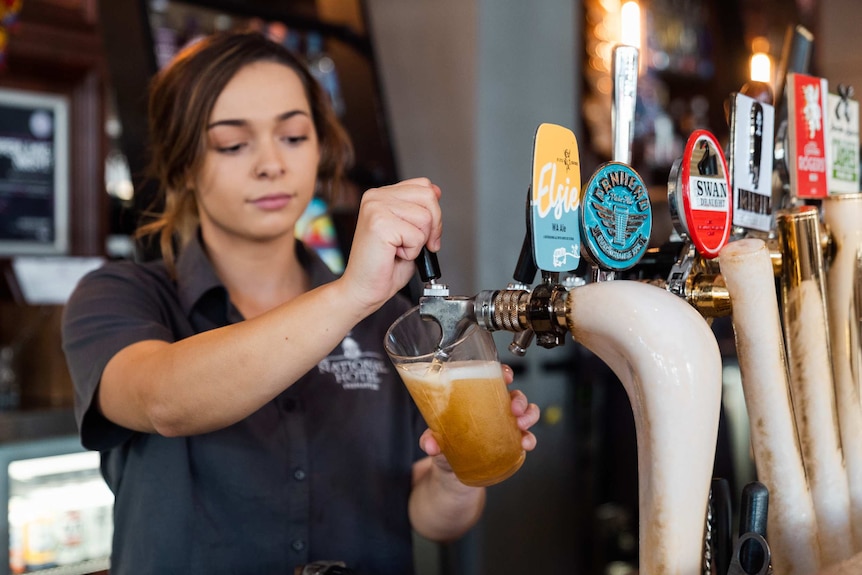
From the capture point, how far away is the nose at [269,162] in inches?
52.6

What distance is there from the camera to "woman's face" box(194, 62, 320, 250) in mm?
1351

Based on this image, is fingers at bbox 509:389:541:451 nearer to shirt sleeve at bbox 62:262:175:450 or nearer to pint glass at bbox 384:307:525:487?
pint glass at bbox 384:307:525:487

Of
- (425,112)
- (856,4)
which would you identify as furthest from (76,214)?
(856,4)

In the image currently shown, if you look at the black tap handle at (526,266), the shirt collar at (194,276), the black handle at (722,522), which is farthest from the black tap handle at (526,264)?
the shirt collar at (194,276)

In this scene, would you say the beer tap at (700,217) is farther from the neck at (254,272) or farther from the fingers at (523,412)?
the neck at (254,272)

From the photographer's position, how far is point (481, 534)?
2.99 metres

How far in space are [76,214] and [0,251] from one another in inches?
12.7

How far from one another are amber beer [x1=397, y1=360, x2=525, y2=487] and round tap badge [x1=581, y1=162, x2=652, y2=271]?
164 millimetres

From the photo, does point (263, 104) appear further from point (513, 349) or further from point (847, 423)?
point (847, 423)

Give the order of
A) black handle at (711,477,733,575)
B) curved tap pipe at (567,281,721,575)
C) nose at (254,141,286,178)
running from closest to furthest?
curved tap pipe at (567,281,721,575)
black handle at (711,477,733,575)
nose at (254,141,286,178)

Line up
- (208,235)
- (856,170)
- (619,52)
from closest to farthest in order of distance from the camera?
(619,52) → (856,170) → (208,235)

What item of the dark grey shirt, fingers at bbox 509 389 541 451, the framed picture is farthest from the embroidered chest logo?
the framed picture

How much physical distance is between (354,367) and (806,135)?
0.77 meters

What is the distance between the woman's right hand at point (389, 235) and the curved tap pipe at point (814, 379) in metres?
0.33
